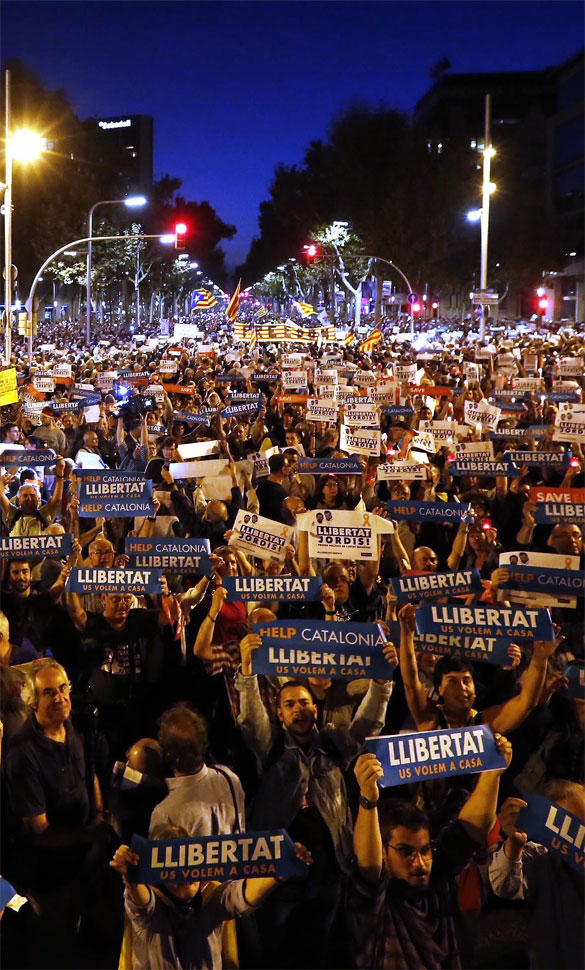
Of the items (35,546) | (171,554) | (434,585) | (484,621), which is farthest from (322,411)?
(484,621)

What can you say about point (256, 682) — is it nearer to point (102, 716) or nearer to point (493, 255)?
point (102, 716)

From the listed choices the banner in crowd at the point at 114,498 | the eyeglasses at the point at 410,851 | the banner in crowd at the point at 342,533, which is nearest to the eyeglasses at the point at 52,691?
the eyeglasses at the point at 410,851

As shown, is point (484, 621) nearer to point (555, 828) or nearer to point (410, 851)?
point (410, 851)

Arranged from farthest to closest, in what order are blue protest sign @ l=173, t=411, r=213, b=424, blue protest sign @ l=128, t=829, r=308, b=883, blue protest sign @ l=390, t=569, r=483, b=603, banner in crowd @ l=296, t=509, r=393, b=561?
blue protest sign @ l=173, t=411, r=213, b=424, banner in crowd @ l=296, t=509, r=393, b=561, blue protest sign @ l=390, t=569, r=483, b=603, blue protest sign @ l=128, t=829, r=308, b=883

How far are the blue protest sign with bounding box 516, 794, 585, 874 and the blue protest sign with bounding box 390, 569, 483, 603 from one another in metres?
2.27

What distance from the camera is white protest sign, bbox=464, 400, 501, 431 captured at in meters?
14.7

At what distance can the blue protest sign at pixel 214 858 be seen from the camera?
4223 millimetres

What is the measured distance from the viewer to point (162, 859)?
4.23m

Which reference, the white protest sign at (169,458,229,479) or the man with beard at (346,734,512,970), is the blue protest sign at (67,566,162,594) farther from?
the white protest sign at (169,458,229,479)

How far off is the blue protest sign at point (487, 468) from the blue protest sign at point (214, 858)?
704cm

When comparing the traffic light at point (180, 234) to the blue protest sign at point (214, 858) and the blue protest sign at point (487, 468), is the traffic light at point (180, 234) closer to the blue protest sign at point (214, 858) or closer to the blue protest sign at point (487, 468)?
the blue protest sign at point (487, 468)

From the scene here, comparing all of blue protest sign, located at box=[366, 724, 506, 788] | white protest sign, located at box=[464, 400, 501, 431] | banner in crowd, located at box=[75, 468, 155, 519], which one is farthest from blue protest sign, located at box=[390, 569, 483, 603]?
white protest sign, located at box=[464, 400, 501, 431]

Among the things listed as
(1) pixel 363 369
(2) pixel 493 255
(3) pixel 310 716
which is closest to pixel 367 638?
(3) pixel 310 716

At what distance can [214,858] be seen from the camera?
423cm
